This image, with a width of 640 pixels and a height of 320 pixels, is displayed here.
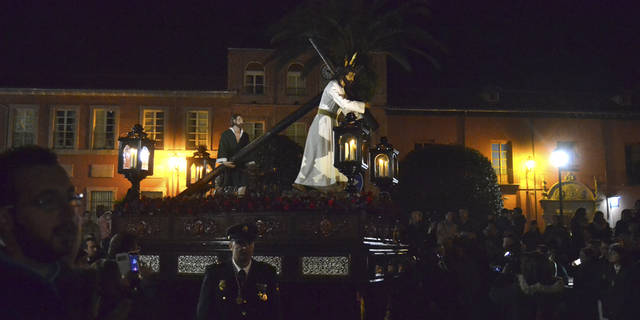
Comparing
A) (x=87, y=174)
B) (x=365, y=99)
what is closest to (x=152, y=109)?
(x=87, y=174)

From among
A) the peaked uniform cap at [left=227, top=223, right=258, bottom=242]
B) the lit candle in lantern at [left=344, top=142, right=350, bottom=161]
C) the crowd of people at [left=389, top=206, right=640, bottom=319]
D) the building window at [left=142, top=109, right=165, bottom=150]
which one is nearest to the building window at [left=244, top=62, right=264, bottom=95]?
the building window at [left=142, top=109, right=165, bottom=150]

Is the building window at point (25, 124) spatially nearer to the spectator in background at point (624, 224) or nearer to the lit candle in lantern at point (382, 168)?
the lit candle in lantern at point (382, 168)

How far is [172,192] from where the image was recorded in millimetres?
31719

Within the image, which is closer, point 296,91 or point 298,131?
point 298,131

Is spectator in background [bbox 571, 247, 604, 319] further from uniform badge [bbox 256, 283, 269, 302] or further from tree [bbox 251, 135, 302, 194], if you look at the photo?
uniform badge [bbox 256, 283, 269, 302]

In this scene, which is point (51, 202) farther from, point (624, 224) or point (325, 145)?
point (624, 224)

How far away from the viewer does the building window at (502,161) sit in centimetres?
3559

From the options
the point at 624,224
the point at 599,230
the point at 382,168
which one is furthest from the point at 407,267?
the point at 624,224

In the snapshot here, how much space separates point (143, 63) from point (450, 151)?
18009mm

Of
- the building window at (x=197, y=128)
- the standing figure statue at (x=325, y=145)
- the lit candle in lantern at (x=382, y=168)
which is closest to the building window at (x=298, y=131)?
the building window at (x=197, y=128)

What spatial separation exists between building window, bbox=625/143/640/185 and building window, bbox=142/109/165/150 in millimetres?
26815

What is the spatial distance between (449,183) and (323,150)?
Result: 19.7 metres

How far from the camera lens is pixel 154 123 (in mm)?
33562

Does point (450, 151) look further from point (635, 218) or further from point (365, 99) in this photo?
point (365, 99)
